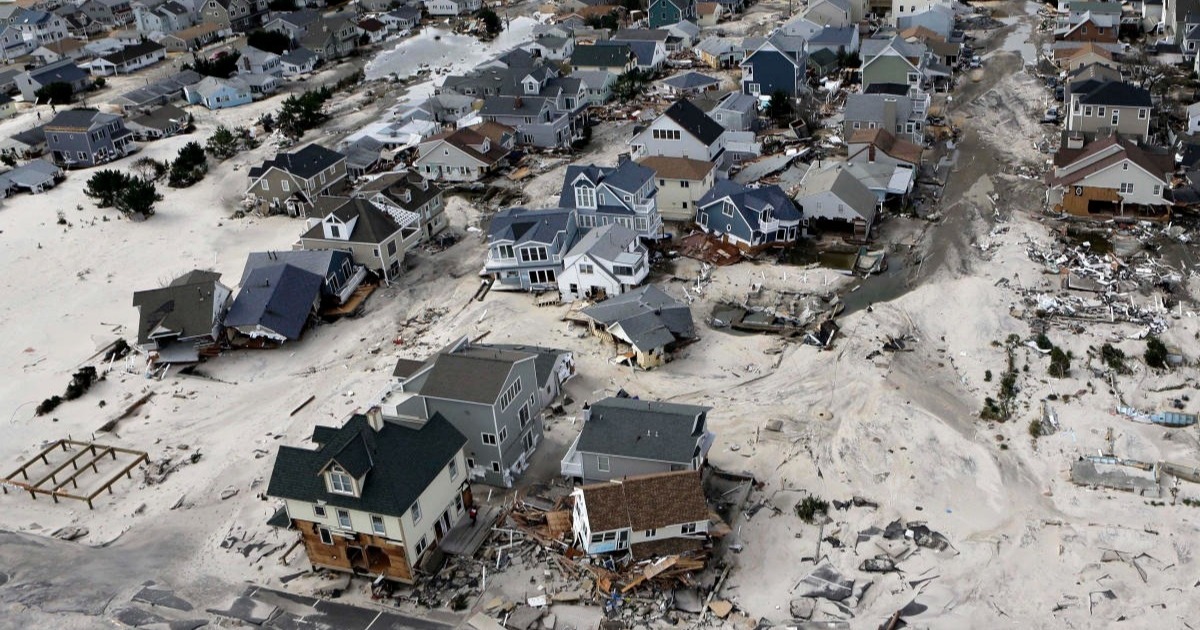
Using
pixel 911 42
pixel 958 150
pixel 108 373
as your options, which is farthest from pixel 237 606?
pixel 911 42

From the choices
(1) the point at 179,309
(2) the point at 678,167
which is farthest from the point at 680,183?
(1) the point at 179,309

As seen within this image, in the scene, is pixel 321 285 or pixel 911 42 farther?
pixel 911 42

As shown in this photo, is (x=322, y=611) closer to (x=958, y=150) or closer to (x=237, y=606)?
(x=237, y=606)

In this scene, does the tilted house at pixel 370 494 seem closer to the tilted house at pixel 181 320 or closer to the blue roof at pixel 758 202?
the tilted house at pixel 181 320

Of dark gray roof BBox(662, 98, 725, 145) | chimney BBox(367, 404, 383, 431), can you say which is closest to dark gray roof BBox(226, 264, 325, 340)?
chimney BBox(367, 404, 383, 431)

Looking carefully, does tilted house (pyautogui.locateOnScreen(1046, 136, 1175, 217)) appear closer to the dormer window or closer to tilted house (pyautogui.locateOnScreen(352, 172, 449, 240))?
tilted house (pyautogui.locateOnScreen(352, 172, 449, 240))

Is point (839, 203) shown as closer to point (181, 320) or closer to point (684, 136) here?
point (684, 136)

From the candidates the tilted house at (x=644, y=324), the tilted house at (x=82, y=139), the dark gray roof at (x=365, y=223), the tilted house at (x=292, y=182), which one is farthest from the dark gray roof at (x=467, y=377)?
the tilted house at (x=82, y=139)
